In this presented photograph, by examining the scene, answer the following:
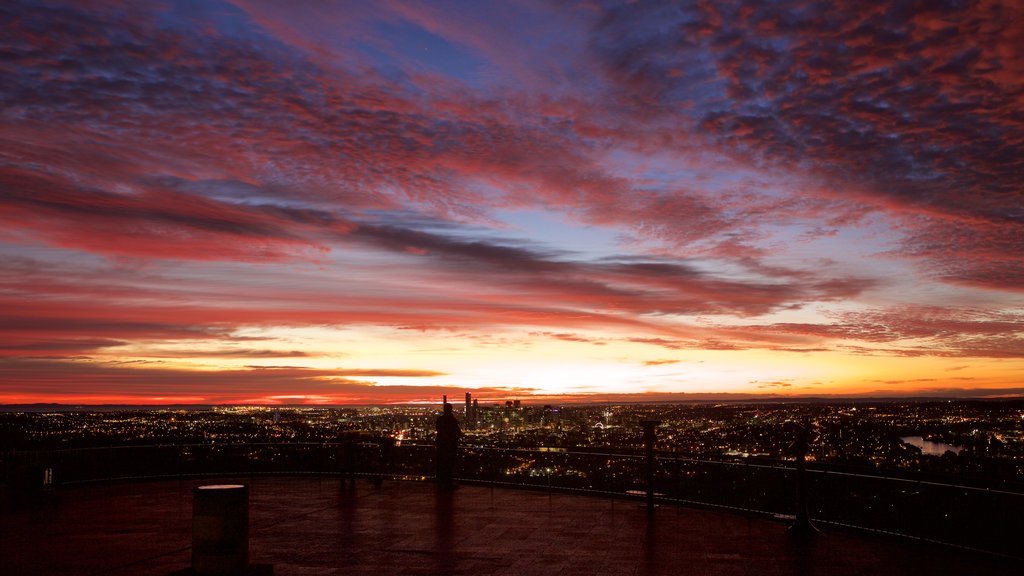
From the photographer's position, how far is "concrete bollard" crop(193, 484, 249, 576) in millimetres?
8086

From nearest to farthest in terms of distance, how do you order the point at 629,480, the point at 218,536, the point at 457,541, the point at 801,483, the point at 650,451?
the point at 218,536 < the point at 457,541 < the point at 801,483 < the point at 650,451 < the point at 629,480

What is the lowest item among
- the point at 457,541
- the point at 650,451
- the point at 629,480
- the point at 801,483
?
the point at 629,480

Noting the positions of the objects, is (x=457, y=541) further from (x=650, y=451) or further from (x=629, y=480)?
(x=629, y=480)

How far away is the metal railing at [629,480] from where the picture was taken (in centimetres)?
1160

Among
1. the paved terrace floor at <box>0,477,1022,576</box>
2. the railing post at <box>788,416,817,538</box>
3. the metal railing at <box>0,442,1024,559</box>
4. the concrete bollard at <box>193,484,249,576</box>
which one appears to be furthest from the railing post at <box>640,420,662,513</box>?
the concrete bollard at <box>193,484,249,576</box>

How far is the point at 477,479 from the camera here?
1906 cm

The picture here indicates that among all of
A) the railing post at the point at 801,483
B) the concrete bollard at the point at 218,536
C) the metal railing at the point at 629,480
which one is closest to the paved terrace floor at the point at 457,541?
the railing post at the point at 801,483

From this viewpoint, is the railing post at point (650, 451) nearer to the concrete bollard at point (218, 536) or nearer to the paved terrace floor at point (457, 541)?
the paved terrace floor at point (457, 541)

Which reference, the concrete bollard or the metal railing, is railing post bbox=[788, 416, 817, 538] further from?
the concrete bollard

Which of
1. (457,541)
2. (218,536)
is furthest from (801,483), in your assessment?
(218,536)

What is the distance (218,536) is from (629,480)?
1376 cm

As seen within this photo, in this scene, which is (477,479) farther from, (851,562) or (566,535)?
(851,562)

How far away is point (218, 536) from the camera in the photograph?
811cm

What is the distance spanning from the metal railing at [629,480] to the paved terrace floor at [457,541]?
784 millimetres
